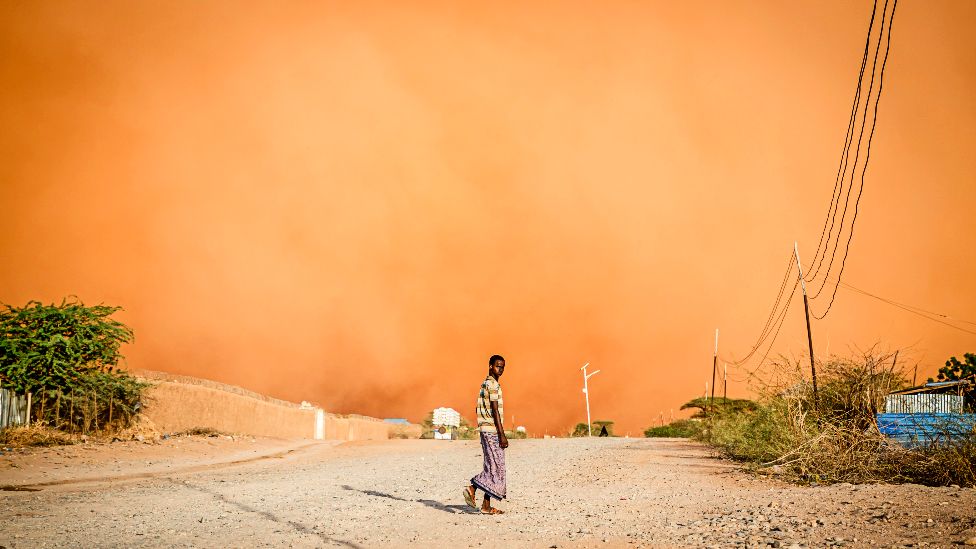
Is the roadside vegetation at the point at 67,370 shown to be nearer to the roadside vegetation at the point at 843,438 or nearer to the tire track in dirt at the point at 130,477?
the tire track in dirt at the point at 130,477

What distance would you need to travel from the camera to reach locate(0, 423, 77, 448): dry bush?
21.1m

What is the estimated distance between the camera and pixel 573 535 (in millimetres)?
8453

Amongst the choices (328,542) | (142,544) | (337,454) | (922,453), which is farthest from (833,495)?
(337,454)

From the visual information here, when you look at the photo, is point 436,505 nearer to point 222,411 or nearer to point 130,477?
point 130,477

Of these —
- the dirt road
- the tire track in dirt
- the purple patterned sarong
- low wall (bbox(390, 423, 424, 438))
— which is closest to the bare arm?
the purple patterned sarong

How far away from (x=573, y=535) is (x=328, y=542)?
2.69 metres

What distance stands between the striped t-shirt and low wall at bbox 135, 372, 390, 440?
20.2 meters

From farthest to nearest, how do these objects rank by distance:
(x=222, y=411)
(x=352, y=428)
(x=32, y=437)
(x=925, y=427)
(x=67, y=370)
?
(x=352, y=428), (x=222, y=411), (x=67, y=370), (x=32, y=437), (x=925, y=427)

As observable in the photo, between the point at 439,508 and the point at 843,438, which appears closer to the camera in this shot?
the point at 439,508

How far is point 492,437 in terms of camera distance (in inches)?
412

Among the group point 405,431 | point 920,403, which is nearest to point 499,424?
point 920,403

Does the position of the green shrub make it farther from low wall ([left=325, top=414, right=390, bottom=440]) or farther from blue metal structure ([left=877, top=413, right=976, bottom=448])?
blue metal structure ([left=877, top=413, right=976, bottom=448])

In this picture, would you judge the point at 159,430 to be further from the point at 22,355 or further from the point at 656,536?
the point at 656,536

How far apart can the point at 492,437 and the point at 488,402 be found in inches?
19.0
